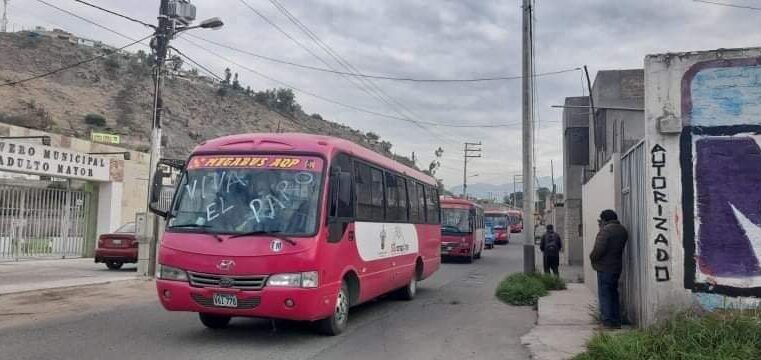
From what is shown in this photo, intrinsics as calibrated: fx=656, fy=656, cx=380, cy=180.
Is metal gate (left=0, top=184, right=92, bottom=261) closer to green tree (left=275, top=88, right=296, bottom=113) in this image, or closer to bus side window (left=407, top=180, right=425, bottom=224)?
bus side window (left=407, top=180, right=425, bottom=224)

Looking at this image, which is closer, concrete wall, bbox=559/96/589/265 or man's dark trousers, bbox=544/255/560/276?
man's dark trousers, bbox=544/255/560/276

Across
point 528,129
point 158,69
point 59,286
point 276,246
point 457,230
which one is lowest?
point 59,286

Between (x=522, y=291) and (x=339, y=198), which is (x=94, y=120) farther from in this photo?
(x=339, y=198)

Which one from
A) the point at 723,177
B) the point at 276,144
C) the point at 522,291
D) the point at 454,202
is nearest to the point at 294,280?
the point at 276,144

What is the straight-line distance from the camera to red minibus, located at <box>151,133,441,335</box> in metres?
8.03

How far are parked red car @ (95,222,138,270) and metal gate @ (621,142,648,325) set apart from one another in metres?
14.4

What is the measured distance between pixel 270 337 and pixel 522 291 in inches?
267

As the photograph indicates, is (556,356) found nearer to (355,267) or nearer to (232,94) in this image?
(355,267)

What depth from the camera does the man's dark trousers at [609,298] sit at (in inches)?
373

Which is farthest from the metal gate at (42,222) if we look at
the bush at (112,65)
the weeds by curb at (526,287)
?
the bush at (112,65)

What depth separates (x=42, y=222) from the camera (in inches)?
877

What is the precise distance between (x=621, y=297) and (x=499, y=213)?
40.0 metres

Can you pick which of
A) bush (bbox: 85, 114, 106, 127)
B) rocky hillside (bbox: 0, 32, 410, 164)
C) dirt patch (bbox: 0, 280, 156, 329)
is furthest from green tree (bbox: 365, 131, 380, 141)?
dirt patch (bbox: 0, 280, 156, 329)

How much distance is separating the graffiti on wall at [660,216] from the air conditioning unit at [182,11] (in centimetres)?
1425
